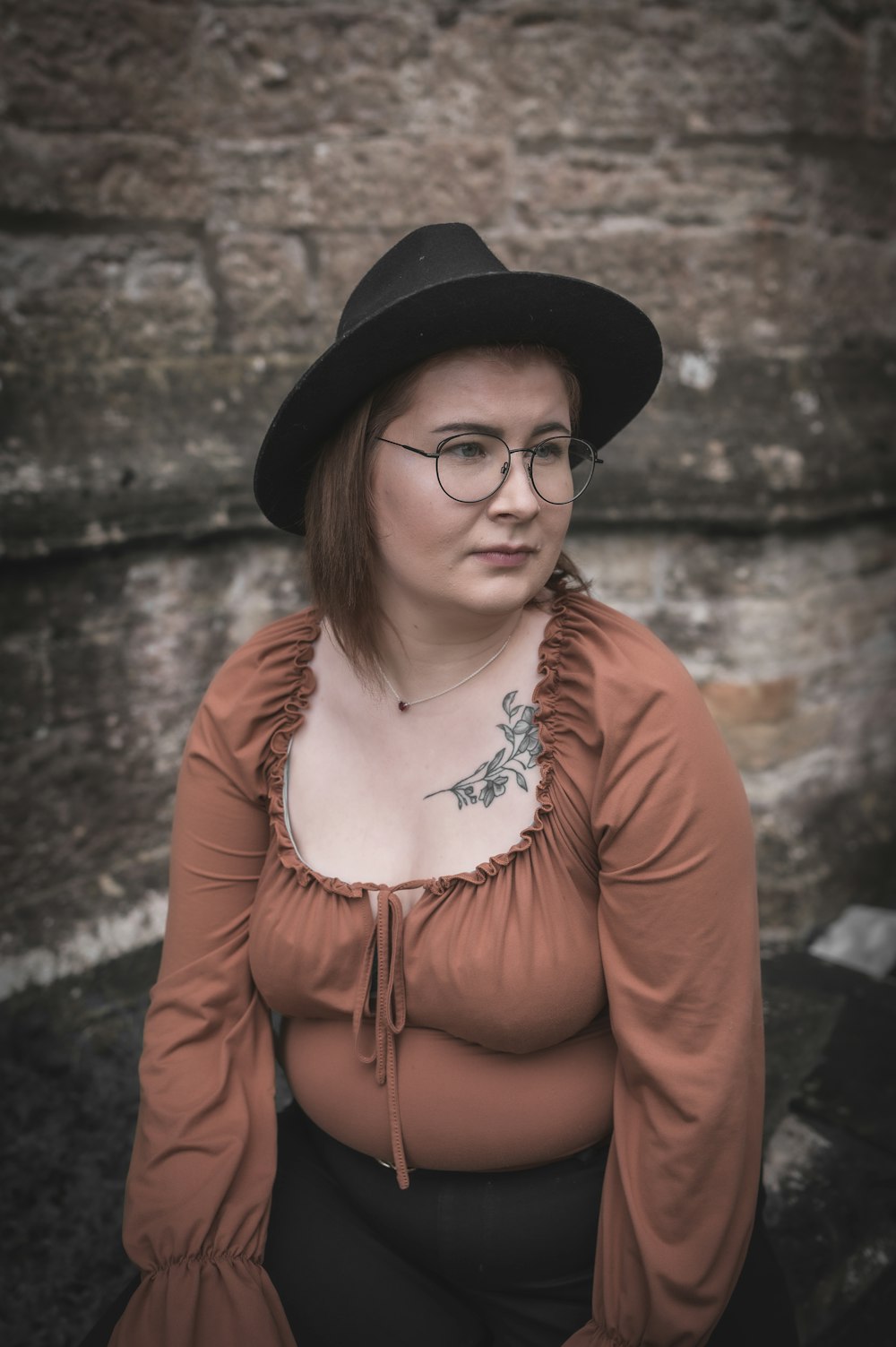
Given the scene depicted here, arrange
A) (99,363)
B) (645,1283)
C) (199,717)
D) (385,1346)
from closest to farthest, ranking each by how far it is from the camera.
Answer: (645,1283) → (385,1346) → (199,717) → (99,363)

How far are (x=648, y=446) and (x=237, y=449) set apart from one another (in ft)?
3.76

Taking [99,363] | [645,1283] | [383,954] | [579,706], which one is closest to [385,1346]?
[645,1283]

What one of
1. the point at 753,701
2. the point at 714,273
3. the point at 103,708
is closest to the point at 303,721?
the point at 103,708

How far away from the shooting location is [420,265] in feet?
4.71

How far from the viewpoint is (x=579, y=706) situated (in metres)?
1.45

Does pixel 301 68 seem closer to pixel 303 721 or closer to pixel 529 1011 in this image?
pixel 303 721

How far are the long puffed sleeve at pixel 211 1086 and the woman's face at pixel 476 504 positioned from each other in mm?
410

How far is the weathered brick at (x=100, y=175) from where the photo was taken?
2482 millimetres

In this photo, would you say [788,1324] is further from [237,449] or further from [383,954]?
[237,449]

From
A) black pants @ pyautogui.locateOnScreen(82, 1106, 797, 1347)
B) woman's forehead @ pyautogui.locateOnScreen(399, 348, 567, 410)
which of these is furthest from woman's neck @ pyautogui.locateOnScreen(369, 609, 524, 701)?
black pants @ pyautogui.locateOnScreen(82, 1106, 797, 1347)

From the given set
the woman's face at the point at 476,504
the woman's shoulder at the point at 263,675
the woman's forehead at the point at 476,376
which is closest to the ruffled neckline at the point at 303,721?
the woman's shoulder at the point at 263,675

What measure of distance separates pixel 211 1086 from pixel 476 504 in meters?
0.97

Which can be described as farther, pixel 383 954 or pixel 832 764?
pixel 832 764

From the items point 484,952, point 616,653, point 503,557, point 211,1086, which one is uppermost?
point 503,557
